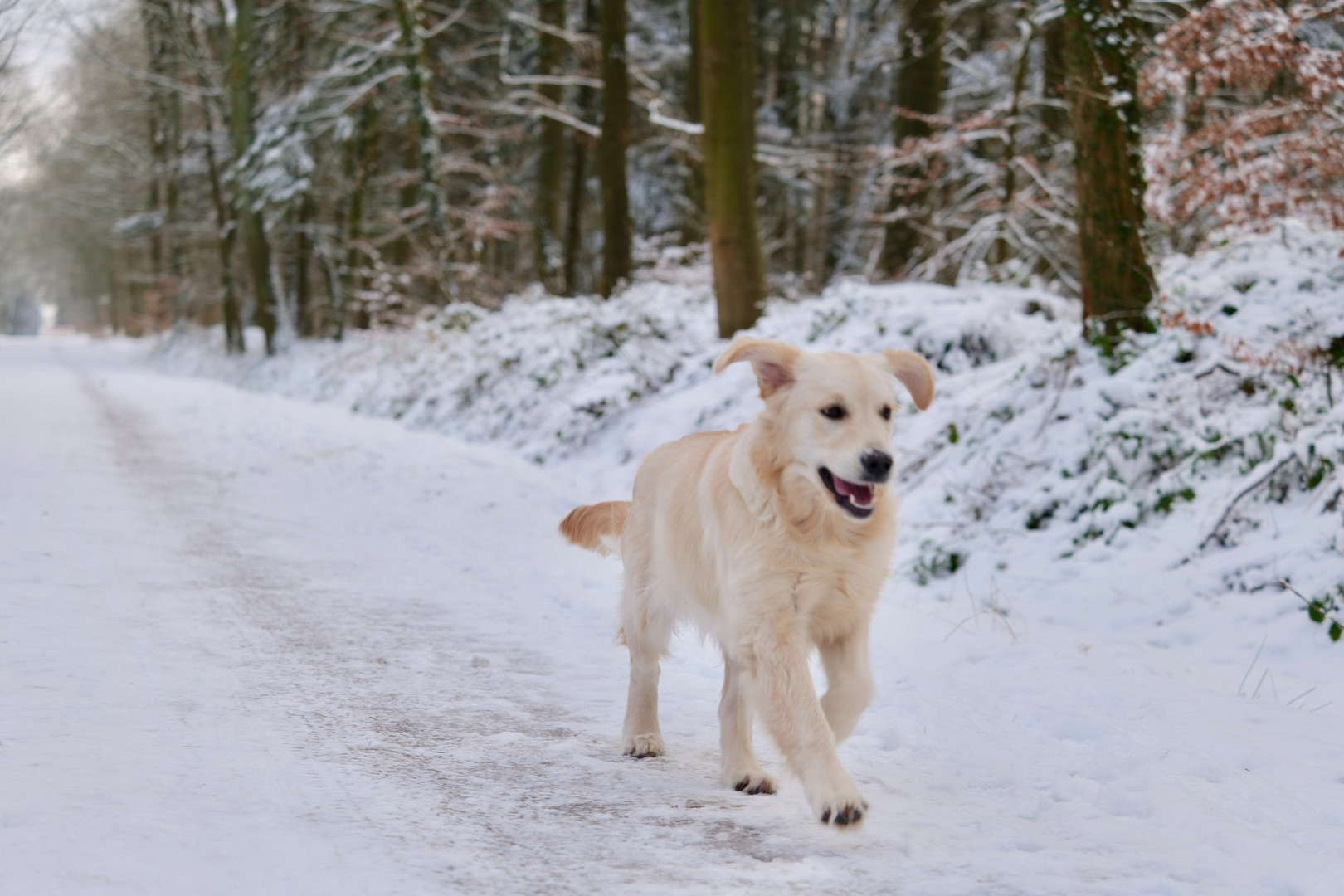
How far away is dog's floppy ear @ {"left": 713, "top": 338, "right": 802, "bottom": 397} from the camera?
373 centimetres

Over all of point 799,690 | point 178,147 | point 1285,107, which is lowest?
point 799,690

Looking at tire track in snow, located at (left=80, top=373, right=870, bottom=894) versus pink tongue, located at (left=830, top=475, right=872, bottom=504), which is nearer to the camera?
tire track in snow, located at (left=80, top=373, right=870, bottom=894)

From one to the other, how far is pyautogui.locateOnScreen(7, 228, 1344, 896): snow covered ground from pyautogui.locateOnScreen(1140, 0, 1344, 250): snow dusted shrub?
21.4 inches

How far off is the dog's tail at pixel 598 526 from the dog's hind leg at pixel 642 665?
17.4 inches

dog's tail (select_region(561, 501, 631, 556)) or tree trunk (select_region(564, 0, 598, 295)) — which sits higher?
tree trunk (select_region(564, 0, 598, 295))

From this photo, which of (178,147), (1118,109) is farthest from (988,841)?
(178,147)

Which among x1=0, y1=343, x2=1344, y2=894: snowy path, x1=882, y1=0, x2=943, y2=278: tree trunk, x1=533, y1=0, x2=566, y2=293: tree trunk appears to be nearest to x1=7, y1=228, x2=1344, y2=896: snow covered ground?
x1=0, y1=343, x2=1344, y2=894: snowy path

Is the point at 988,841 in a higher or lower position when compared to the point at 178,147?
lower

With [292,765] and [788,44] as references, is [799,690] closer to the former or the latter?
[292,765]

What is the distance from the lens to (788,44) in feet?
79.7

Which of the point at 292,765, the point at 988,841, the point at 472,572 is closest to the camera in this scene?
the point at 988,841

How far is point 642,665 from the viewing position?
4.11m

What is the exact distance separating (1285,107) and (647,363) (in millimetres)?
7021

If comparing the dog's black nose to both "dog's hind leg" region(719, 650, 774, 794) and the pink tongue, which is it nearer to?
the pink tongue
